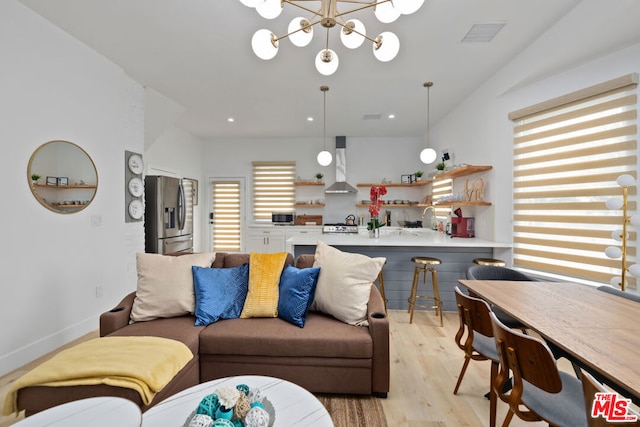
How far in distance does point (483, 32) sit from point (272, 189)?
4.84 meters

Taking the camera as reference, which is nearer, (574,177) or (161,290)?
(161,290)

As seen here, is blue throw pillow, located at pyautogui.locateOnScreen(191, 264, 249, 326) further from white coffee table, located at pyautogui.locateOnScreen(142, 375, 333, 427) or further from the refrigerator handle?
the refrigerator handle

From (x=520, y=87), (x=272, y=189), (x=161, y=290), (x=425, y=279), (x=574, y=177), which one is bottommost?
(x=425, y=279)

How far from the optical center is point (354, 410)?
1.82 meters

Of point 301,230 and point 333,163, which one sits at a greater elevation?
point 333,163

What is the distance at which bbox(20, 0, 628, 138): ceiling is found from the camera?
7.95 feet

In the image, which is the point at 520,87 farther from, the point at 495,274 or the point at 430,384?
the point at 430,384

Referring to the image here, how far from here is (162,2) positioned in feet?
7.61

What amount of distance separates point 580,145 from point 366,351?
2.78m

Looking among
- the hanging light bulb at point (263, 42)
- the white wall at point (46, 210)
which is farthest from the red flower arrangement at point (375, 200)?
the white wall at point (46, 210)

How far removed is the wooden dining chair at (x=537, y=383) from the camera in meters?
1.11

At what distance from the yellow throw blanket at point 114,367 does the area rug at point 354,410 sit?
925mm

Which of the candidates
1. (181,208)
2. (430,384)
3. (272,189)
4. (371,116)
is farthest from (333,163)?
(430,384)

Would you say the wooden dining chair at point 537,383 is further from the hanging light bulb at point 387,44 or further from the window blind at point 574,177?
the window blind at point 574,177
